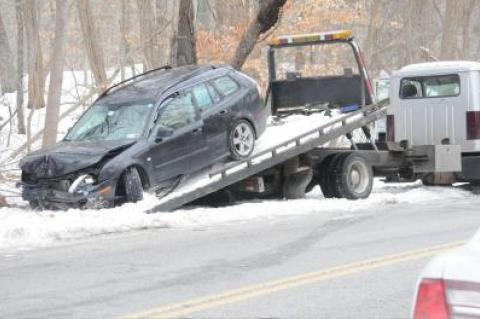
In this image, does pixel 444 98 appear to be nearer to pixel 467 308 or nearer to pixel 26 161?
pixel 26 161

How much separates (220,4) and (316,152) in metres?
13.5

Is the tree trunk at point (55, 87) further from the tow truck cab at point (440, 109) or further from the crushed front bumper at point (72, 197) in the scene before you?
the tow truck cab at point (440, 109)

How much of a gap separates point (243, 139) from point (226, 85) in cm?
98

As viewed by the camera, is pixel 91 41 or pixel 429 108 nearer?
pixel 429 108

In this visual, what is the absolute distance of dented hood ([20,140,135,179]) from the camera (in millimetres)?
12055

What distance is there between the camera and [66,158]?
1217 cm

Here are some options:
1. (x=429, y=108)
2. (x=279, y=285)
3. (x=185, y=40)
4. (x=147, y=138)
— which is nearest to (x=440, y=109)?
(x=429, y=108)

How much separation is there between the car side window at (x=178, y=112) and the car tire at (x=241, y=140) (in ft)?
2.72

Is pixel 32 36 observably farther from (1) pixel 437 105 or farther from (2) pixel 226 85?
(1) pixel 437 105

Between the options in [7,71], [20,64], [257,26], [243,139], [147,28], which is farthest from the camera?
[7,71]

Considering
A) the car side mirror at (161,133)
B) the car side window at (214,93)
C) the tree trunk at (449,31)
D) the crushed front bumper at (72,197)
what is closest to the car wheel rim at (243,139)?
the car side window at (214,93)

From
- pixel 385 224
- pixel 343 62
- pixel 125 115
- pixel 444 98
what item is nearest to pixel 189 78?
pixel 125 115

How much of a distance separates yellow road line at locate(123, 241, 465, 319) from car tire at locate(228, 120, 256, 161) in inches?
191

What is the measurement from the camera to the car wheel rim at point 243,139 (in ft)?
45.5
